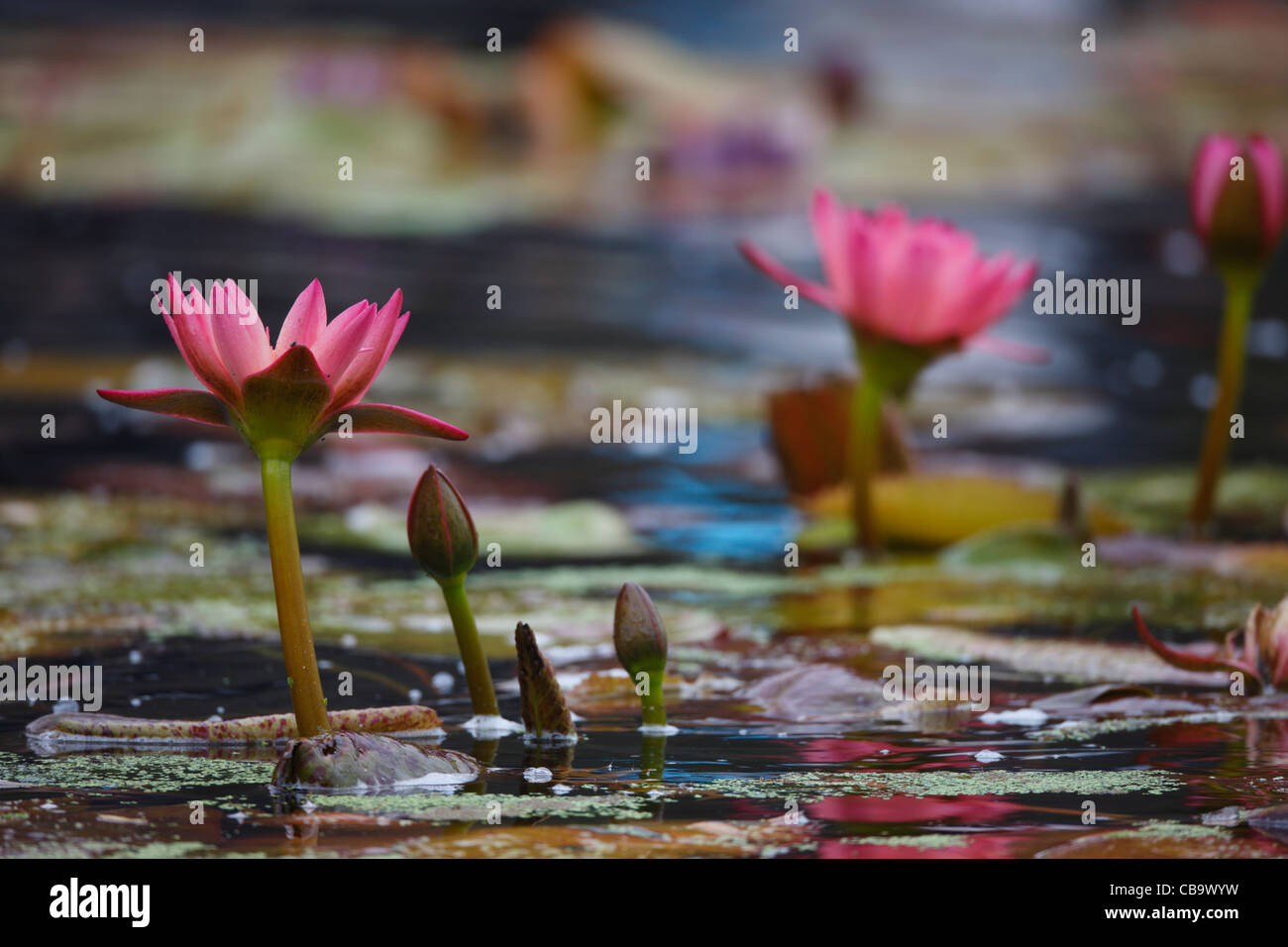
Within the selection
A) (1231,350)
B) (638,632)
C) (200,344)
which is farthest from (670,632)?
(1231,350)

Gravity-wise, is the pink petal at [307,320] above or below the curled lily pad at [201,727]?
above

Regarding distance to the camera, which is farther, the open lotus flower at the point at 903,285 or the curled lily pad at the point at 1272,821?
the open lotus flower at the point at 903,285

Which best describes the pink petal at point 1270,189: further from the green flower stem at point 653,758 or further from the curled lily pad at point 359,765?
the curled lily pad at point 359,765

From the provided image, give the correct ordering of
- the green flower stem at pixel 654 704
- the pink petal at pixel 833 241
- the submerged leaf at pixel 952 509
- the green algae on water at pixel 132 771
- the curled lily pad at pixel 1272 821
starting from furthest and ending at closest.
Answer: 1. the submerged leaf at pixel 952 509
2. the pink petal at pixel 833 241
3. the green flower stem at pixel 654 704
4. the green algae on water at pixel 132 771
5. the curled lily pad at pixel 1272 821

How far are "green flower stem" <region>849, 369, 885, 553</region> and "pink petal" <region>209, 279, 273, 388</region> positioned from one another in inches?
35.3

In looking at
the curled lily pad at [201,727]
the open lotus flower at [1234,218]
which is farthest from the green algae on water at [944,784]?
the open lotus flower at [1234,218]

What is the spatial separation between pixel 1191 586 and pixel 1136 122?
19.0 ft

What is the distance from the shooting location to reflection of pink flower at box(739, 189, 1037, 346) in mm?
1553

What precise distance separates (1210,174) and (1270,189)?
7 cm

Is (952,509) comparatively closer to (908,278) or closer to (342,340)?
(908,278)

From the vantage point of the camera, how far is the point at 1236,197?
5.75 ft

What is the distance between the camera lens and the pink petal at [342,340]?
891mm

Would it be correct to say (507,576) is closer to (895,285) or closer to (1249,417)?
(895,285)
